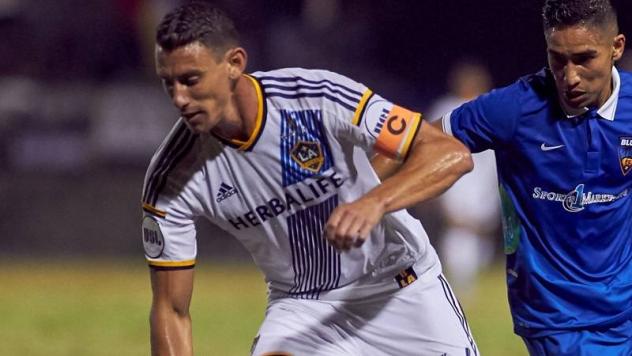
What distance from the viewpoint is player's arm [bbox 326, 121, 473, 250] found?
4383 millimetres

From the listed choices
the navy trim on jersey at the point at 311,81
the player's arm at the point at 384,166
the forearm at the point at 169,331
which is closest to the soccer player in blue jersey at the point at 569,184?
the player's arm at the point at 384,166

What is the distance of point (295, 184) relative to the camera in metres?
5.28

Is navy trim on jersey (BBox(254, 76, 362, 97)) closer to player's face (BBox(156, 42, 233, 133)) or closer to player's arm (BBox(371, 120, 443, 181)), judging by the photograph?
player's face (BBox(156, 42, 233, 133))

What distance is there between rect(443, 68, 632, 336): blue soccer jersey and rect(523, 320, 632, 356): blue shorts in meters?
0.04

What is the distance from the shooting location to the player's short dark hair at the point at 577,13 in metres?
5.46

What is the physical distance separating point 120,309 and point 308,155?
720 cm

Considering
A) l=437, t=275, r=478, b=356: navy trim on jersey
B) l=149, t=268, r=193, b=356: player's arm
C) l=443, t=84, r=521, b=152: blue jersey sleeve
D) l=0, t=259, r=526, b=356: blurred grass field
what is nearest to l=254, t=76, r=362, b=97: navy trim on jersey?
l=443, t=84, r=521, b=152: blue jersey sleeve

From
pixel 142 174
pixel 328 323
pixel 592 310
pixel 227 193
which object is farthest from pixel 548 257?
pixel 142 174

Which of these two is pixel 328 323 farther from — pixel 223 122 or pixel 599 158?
pixel 599 158

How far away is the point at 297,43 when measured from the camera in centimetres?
1420

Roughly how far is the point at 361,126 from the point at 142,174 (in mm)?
9082

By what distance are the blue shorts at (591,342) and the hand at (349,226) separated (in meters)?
1.53

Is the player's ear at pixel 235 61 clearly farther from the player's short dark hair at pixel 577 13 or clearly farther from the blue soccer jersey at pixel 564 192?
the player's short dark hair at pixel 577 13

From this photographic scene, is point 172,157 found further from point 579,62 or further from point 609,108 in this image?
point 609,108
